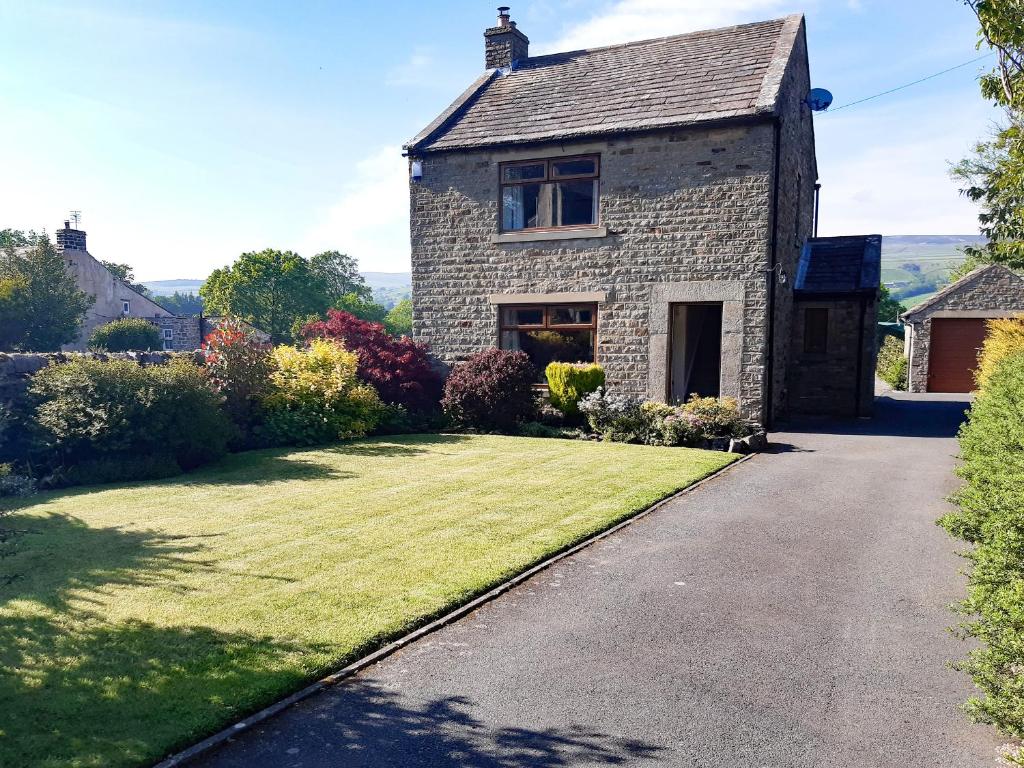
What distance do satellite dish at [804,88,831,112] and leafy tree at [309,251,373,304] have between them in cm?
6663

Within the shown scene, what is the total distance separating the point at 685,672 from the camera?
4621mm

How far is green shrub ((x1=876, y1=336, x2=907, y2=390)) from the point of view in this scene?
30.0 metres

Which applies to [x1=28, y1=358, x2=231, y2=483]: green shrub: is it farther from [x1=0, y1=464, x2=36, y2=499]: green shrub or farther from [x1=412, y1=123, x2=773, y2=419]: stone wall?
[x1=412, y1=123, x2=773, y2=419]: stone wall

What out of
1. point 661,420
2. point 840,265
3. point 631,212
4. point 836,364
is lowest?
point 661,420

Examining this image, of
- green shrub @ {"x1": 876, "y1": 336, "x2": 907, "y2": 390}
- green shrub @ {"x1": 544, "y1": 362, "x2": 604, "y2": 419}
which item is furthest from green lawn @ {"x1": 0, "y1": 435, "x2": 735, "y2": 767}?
green shrub @ {"x1": 876, "y1": 336, "x2": 907, "y2": 390}

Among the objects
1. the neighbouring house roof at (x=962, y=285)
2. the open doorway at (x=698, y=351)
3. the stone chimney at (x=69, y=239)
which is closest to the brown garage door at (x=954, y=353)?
the neighbouring house roof at (x=962, y=285)

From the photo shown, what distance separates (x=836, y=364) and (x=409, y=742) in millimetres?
17516

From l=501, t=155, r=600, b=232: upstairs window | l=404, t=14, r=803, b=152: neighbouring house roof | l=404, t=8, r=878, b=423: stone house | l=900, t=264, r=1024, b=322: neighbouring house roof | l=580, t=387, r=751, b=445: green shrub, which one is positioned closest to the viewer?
l=580, t=387, r=751, b=445: green shrub

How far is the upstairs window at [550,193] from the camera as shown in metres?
16.6

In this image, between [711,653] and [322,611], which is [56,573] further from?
[711,653]

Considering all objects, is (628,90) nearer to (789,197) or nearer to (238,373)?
(789,197)

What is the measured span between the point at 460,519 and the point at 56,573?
157 inches

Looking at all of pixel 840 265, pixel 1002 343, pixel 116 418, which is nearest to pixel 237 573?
pixel 116 418

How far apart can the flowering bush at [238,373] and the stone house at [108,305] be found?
29242 millimetres
